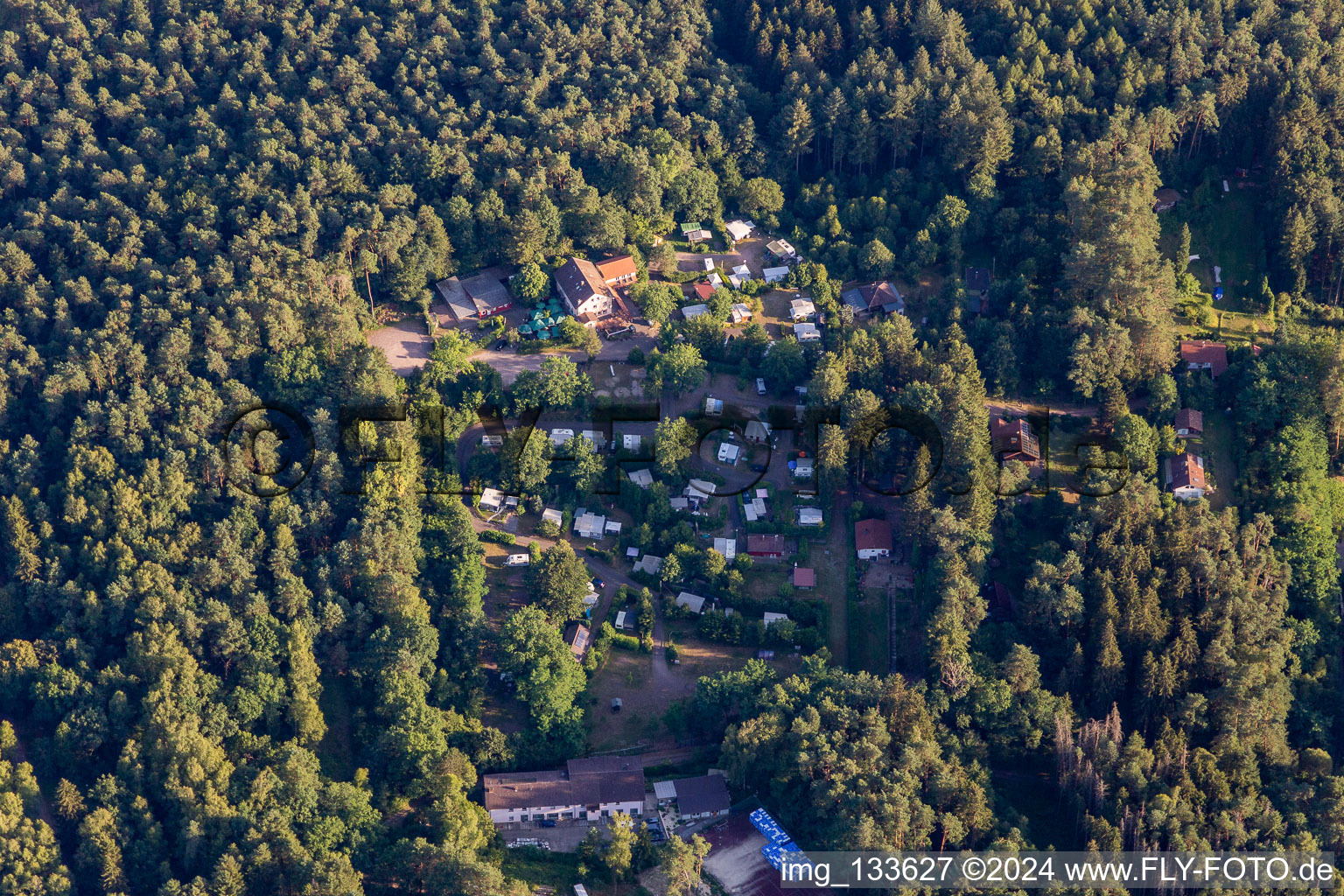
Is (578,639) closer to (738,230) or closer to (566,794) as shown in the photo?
(566,794)

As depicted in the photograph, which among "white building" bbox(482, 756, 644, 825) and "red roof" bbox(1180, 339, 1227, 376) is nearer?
"white building" bbox(482, 756, 644, 825)

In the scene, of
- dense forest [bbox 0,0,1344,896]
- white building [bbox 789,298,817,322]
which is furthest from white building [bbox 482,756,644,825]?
white building [bbox 789,298,817,322]

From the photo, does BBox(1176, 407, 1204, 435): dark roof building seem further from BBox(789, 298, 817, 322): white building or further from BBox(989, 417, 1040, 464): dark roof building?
BBox(789, 298, 817, 322): white building

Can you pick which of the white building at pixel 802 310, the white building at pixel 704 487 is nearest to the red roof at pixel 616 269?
the white building at pixel 802 310

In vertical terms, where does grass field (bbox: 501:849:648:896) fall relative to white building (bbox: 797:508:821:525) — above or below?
below

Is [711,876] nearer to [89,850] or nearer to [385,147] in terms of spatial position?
[89,850]
